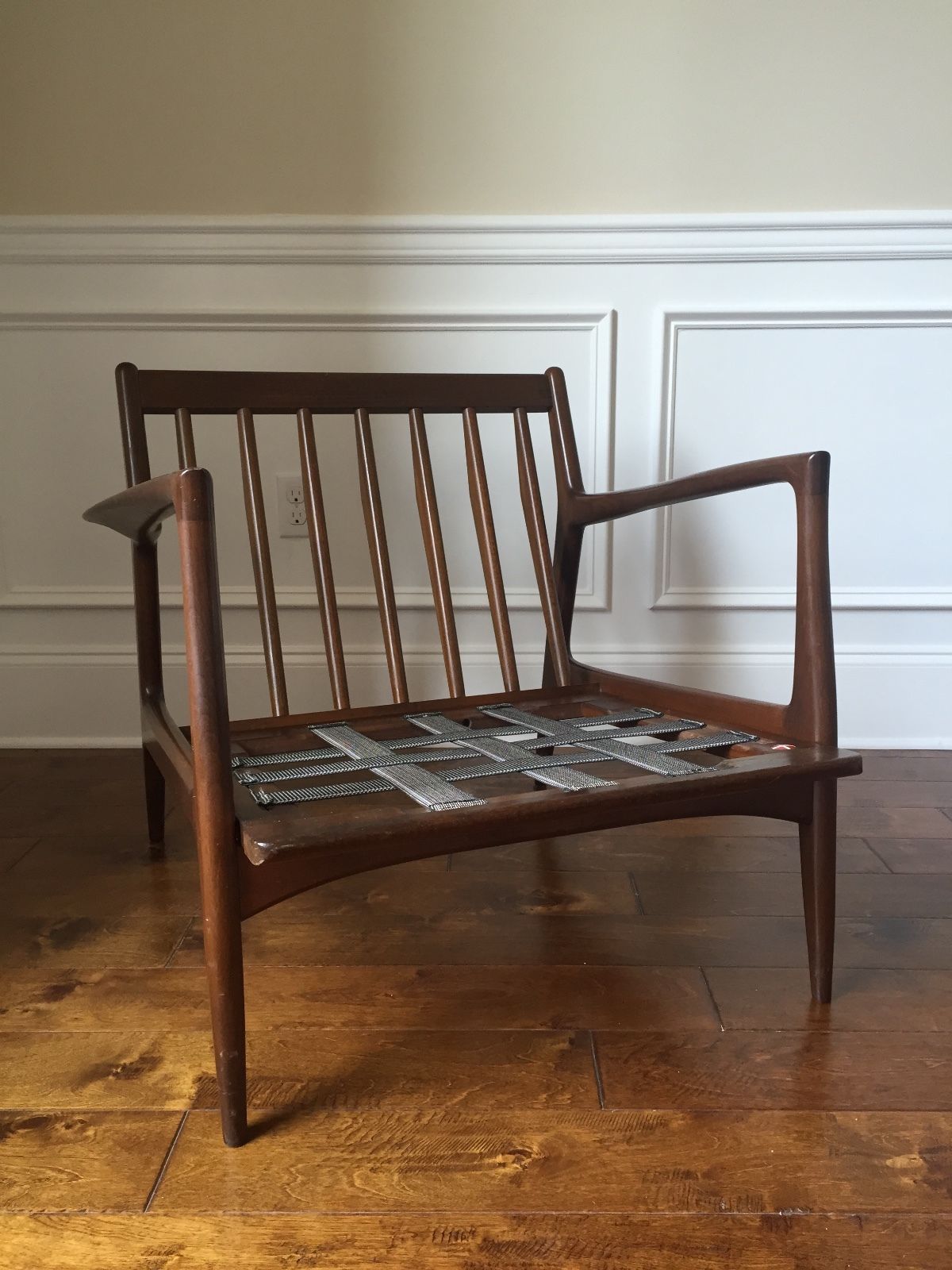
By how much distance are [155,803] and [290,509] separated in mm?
504

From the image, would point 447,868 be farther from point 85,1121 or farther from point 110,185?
point 110,185

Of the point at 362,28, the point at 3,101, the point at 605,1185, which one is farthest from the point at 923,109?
the point at 605,1185

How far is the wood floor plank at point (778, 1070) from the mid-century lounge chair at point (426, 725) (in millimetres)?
73

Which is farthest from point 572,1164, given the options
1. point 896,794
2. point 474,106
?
point 474,106

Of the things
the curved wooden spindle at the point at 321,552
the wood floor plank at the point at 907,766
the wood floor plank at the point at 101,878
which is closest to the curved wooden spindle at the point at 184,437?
the curved wooden spindle at the point at 321,552

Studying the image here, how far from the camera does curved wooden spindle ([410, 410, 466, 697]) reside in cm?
103

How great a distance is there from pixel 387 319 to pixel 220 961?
1.03m

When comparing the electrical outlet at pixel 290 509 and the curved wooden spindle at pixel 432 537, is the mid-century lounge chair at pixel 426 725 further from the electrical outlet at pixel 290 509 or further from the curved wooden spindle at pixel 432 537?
the electrical outlet at pixel 290 509

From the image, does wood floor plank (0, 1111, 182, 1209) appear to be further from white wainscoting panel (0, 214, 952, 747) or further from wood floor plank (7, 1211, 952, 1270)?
white wainscoting panel (0, 214, 952, 747)

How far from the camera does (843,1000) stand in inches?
31.3

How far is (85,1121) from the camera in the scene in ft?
2.10

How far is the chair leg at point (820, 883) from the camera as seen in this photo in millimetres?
758

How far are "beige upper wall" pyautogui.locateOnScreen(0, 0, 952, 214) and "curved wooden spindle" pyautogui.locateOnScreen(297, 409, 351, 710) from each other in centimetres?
53

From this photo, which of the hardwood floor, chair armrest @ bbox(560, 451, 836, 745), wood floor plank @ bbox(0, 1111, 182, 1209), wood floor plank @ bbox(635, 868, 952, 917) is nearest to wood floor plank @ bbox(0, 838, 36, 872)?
the hardwood floor
